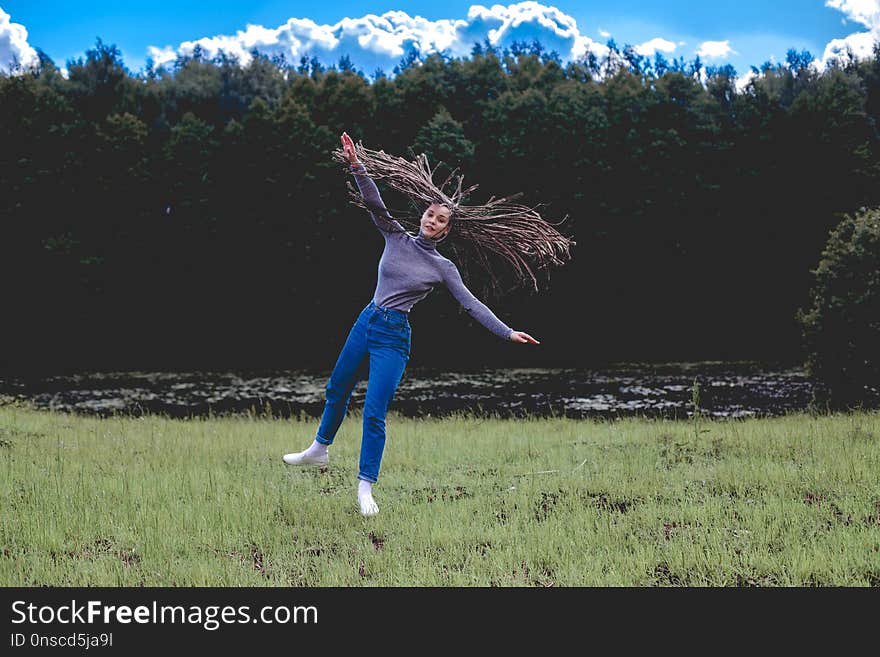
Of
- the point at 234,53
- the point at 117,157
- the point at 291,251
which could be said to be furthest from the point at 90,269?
the point at 234,53

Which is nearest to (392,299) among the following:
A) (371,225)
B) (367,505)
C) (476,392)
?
(367,505)

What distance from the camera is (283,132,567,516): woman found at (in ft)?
21.7

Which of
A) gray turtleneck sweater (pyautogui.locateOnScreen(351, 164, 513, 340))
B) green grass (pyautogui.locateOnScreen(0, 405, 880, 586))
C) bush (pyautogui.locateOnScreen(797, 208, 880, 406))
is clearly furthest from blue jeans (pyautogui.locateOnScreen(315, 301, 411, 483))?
bush (pyautogui.locateOnScreen(797, 208, 880, 406))

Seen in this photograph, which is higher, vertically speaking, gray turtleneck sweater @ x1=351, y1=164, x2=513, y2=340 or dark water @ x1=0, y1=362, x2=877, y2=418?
gray turtleneck sweater @ x1=351, y1=164, x2=513, y2=340

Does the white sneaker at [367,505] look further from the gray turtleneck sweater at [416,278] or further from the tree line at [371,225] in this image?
the tree line at [371,225]

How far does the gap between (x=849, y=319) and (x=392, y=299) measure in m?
12.3

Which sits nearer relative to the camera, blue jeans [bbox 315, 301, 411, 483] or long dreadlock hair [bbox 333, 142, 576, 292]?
blue jeans [bbox 315, 301, 411, 483]

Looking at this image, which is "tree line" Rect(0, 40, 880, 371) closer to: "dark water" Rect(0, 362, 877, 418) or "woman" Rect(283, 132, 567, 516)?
"dark water" Rect(0, 362, 877, 418)

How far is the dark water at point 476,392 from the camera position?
61.0ft

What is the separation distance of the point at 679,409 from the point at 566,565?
13.1 m

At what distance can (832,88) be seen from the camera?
43.2 meters

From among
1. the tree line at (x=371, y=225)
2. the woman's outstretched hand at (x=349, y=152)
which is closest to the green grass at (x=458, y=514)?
the woman's outstretched hand at (x=349, y=152)

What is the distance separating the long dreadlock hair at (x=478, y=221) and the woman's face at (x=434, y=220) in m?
0.09

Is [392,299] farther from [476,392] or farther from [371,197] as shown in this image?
[476,392]
